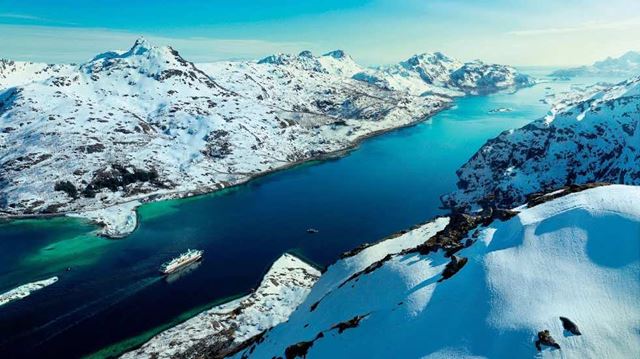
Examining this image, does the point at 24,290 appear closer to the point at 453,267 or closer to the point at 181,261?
the point at 181,261

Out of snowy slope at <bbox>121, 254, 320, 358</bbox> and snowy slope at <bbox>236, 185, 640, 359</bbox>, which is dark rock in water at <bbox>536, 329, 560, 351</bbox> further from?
snowy slope at <bbox>121, 254, 320, 358</bbox>

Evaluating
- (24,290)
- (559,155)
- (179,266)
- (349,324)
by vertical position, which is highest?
(349,324)

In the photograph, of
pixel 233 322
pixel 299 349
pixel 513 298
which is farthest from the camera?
pixel 233 322

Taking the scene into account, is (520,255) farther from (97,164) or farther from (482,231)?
(97,164)

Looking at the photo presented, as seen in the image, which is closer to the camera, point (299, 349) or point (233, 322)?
point (299, 349)

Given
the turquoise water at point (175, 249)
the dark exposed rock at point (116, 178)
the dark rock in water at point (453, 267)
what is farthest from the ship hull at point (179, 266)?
the dark exposed rock at point (116, 178)

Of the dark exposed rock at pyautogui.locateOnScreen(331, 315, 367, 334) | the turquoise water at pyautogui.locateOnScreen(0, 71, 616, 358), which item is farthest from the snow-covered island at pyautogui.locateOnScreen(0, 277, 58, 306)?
the dark exposed rock at pyautogui.locateOnScreen(331, 315, 367, 334)

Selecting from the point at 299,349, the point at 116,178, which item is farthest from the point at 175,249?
the point at 299,349
